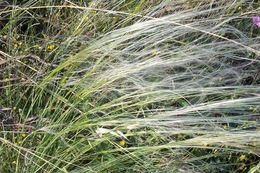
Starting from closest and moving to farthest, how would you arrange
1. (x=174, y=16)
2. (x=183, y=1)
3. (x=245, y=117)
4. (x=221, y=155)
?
(x=245, y=117)
(x=221, y=155)
(x=174, y=16)
(x=183, y=1)

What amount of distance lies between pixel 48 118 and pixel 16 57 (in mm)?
249

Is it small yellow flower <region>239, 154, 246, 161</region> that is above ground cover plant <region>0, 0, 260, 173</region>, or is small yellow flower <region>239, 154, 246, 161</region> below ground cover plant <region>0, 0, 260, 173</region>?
below

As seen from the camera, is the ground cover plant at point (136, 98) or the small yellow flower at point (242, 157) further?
the small yellow flower at point (242, 157)

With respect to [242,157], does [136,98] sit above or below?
above

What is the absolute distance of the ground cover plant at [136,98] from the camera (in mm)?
1236

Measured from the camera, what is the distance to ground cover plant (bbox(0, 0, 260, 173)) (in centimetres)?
124

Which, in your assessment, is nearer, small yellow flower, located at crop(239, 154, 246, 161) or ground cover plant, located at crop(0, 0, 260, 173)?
ground cover plant, located at crop(0, 0, 260, 173)

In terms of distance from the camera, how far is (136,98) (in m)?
1.28

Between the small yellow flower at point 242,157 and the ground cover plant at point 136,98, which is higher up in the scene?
the ground cover plant at point 136,98

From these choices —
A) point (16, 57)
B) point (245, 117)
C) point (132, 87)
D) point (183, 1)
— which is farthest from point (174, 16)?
point (16, 57)

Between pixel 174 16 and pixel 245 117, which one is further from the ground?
pixel 174 16

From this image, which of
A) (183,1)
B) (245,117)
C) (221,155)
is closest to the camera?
(245,117)

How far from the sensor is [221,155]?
1.36m

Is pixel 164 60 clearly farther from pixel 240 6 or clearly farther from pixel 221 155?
pixel 240 6
